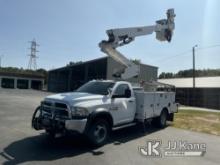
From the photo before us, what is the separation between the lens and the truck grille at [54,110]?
7355 millimetres

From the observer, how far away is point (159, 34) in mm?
13594

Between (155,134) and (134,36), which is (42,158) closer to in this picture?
(155,134)

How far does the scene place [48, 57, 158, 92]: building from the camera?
37500mm

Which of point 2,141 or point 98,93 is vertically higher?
point 98,93

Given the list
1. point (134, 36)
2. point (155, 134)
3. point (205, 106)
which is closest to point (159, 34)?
point (134, 36)

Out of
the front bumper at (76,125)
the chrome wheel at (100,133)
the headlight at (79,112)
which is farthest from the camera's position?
the chrome wheel at (100,133)

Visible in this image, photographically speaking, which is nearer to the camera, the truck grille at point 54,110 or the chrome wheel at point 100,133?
the truck grille at point 54,110

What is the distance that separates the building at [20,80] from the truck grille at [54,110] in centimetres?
5526

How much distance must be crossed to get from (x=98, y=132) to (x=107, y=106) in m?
0.88

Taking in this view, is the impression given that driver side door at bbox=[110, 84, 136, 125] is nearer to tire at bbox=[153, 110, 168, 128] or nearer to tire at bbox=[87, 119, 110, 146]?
tire at bbox=[87, 119, 110, 146]

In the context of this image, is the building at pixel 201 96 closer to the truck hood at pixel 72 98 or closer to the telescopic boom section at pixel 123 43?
the telescopic boom section at pixel 123 43

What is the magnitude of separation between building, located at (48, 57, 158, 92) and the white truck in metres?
17.6

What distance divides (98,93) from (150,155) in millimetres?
2700

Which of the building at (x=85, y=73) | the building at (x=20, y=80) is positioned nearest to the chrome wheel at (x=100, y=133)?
the building at (x=85, y=73)
